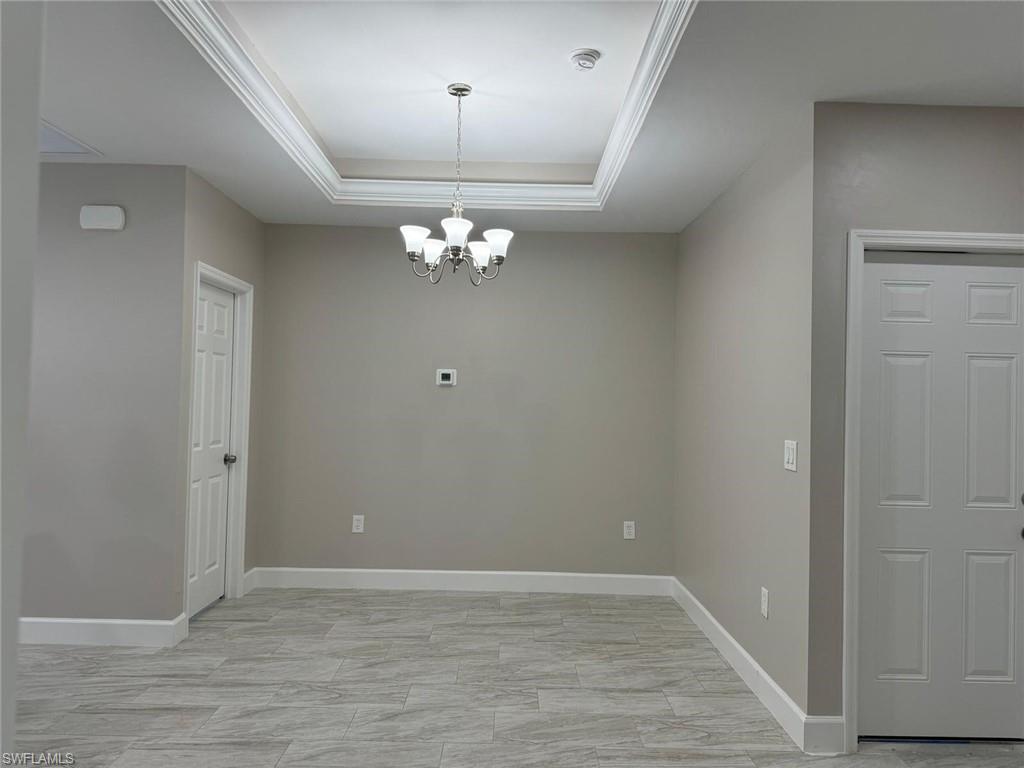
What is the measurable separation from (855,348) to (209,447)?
3603 millimetres

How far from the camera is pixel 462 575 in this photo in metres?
5.04

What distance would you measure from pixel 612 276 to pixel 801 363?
93.4 inches

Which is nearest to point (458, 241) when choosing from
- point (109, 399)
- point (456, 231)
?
point (456, 231)

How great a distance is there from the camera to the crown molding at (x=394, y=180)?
7.91 ft

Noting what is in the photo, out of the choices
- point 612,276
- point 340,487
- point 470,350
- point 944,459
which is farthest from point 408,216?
point 944,459

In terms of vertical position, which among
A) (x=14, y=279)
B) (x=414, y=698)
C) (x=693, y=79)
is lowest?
(x=414, y=698)

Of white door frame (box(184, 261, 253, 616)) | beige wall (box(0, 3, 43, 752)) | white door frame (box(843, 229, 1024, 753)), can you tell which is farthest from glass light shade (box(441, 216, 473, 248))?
beige wall (box(0, 3, 43, 752))

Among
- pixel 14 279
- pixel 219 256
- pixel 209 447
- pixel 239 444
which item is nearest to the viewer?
pixel 14 279

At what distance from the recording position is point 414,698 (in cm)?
319

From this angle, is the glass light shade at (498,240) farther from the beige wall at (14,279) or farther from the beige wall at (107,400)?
the beige wall at (14,279)

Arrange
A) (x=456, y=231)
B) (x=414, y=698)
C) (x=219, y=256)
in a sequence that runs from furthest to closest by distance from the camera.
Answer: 1. (x=219, y=256)
2. (x=456, y=231)
3. (x=414, y=698)

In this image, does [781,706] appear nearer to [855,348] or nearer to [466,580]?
[855,348]

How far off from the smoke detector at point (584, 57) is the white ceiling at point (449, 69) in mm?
34

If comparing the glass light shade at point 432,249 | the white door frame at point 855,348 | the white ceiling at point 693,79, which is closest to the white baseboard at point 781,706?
the white door frame at point 855,348
